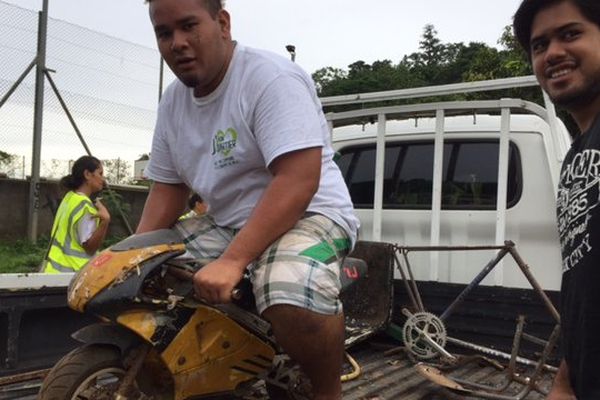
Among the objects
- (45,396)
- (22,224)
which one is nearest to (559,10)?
(45,396)

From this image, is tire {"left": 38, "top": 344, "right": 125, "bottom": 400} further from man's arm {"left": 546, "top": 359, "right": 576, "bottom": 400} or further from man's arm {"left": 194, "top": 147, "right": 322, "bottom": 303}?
man's arm {"left": 546, "top": 359, "right": 576, "bottom": 400}

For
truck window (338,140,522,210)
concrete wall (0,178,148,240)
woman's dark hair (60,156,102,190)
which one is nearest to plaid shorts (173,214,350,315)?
truck window (338,140,522,210)

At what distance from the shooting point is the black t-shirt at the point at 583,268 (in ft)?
4.31

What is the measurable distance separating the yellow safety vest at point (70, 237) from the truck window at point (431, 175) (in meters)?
2.12

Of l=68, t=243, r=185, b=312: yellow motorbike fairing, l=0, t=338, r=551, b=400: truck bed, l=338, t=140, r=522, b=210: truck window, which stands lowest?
l=0, t=338, r=551, b=400: truck bed

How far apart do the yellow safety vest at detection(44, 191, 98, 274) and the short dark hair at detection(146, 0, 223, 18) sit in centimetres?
312

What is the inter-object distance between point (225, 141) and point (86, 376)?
870 mm

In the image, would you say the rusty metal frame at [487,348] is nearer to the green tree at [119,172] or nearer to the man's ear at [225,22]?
the man's ear at [225,22]

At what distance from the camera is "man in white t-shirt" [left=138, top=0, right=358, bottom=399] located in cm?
196

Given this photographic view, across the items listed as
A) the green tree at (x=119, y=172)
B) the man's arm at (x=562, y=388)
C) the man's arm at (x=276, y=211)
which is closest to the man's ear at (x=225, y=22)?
the man's arm at (x=276, y=211)

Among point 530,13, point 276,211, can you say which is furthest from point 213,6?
point 530,13

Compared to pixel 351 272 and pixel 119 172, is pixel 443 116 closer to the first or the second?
pixel 351 272

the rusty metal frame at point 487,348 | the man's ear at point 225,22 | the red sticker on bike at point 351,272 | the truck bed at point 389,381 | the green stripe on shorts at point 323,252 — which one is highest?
the man's ear at point 225,22

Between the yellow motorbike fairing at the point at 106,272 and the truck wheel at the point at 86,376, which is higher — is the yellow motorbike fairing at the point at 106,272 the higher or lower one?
the higher one
